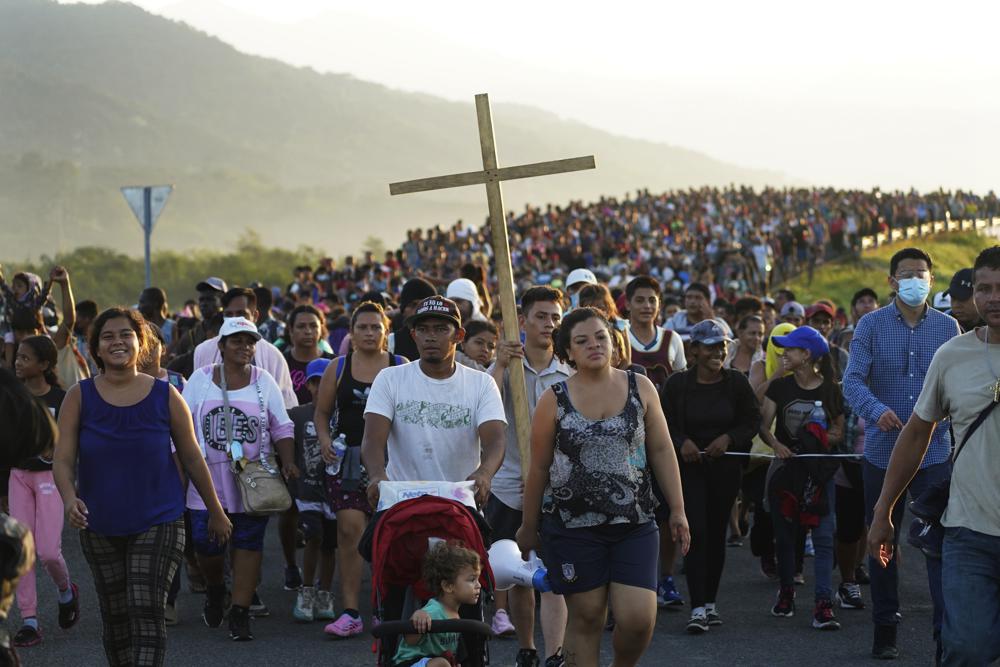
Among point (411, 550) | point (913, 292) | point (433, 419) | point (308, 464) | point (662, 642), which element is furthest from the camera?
point (308, 464)

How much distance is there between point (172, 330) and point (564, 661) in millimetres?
9810

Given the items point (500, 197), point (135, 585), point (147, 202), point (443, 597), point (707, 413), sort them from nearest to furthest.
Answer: point (443, 597), point (135, 585), point (500, 197), point (707, 413), point (147, 202)

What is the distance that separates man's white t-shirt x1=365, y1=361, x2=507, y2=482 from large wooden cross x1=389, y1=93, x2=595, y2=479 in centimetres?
66

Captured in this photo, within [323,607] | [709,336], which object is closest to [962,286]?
[709,336]

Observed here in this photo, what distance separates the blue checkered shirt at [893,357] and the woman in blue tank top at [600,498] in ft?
7.00

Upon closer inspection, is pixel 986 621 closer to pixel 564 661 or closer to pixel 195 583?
pixel 564 661

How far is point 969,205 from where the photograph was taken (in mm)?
59156

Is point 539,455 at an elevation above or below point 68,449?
below

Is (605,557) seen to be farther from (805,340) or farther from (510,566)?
(805,340)

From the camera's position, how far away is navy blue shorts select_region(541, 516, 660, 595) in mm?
6617

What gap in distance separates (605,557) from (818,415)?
3496mm

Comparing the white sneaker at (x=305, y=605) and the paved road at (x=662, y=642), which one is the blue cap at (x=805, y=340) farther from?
the white sneaker at (x=305, y=605)

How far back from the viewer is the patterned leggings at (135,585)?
269 inches

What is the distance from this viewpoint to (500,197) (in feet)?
27.1
